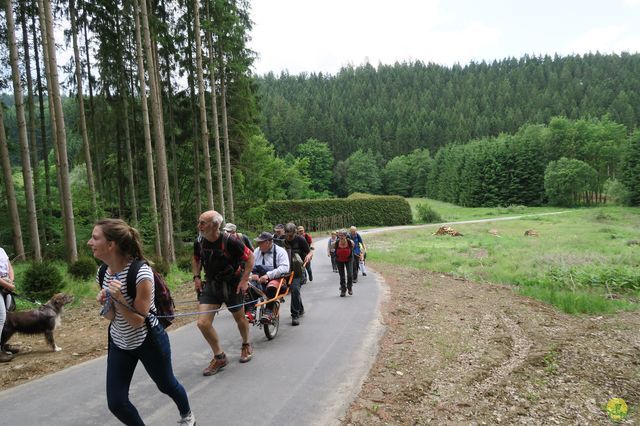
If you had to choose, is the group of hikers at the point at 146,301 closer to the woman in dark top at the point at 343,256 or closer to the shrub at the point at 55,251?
the woman in dark top at the point at 343,256

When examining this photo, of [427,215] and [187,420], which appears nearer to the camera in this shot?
[187,420]

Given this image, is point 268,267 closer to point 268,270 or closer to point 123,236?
point 268,270

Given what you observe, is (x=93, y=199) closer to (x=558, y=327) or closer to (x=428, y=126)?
(x=558, y=327)

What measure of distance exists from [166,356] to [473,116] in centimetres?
15919

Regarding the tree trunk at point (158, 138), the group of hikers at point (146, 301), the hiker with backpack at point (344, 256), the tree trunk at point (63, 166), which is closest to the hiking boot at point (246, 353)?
the group of hikers at point (146, 301)

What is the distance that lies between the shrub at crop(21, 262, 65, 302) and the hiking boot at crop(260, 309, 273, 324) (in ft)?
21.1

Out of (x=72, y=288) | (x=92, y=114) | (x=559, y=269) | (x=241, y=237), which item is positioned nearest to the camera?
(x=241, y=237)

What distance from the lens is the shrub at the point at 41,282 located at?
33.0 feet

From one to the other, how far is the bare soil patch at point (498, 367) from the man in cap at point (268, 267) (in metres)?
2.08

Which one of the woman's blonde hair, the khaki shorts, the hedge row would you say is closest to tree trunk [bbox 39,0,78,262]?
the khaki shorts

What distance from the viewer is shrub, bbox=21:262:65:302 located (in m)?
10.1

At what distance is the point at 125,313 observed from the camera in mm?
3104

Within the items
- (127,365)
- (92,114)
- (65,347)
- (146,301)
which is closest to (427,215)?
(92,114)

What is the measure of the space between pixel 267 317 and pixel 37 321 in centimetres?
372
